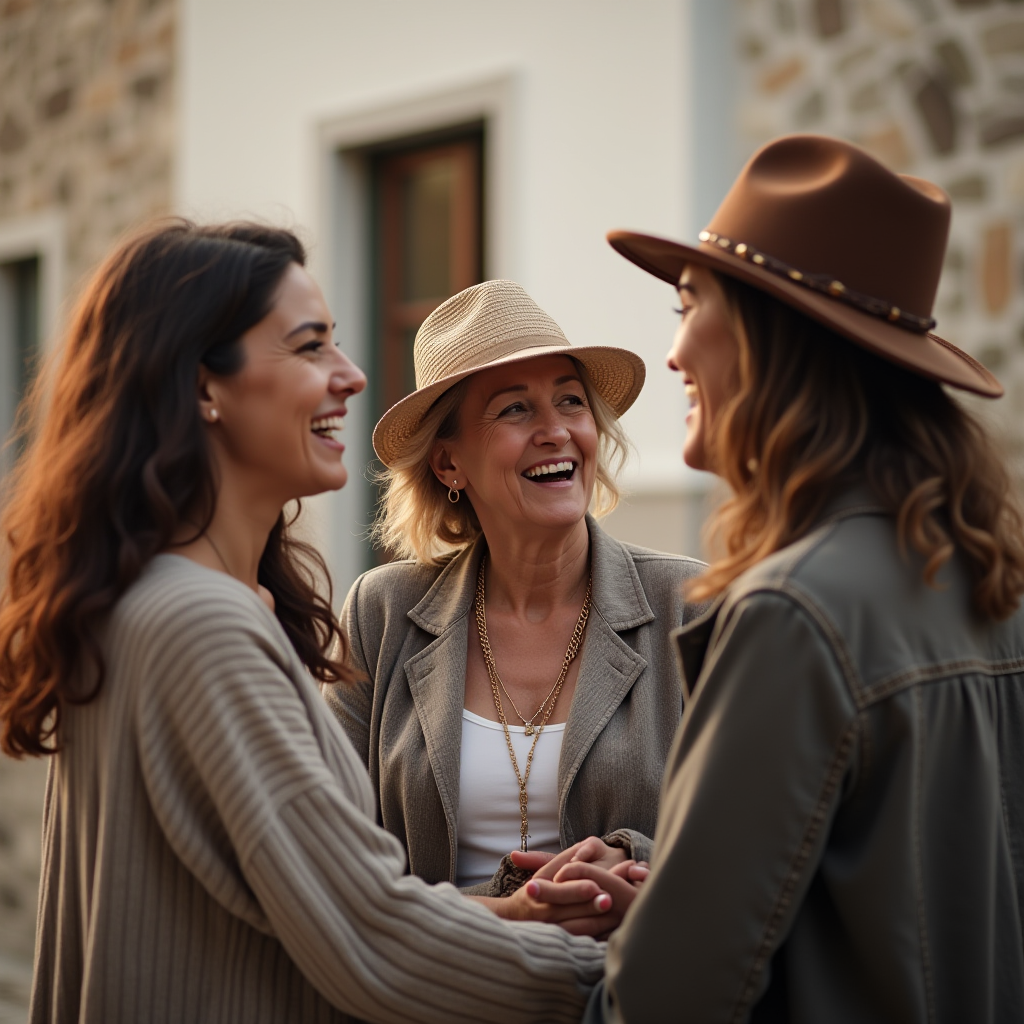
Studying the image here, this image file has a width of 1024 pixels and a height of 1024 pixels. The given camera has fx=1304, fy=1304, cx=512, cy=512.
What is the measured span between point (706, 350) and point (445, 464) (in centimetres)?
129

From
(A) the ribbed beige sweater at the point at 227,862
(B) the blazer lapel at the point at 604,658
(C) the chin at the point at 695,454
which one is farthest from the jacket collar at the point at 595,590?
(A) the ribbed beige sweater at the point at 227,862

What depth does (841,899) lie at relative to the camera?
5.13 feet

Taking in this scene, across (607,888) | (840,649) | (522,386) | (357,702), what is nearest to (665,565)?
(522,386)

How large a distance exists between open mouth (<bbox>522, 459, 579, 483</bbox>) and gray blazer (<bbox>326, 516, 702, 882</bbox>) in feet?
0.51

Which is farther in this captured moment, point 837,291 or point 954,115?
point 954,115

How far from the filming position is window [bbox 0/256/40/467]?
8.17 metres

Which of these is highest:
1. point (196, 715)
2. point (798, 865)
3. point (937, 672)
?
point (937, 672)

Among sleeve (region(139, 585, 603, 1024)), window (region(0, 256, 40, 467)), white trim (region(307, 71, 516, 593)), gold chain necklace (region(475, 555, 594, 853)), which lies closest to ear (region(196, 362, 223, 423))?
sleeve (region(139, 585, 603, 1024))

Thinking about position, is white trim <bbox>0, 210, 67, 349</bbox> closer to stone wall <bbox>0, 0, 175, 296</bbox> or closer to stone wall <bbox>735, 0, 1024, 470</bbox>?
stone wall <bbox>0, 0, 175, 296</bbox>

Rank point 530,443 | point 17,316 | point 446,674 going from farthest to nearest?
point 17,316, point 530,443, point 446,674

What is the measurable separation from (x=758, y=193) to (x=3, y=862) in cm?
688

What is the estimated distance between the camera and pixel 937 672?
5.20 ft

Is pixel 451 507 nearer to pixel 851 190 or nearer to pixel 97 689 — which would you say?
pixel 97 689

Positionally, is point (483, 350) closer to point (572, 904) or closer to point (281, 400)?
point (281, 400)
